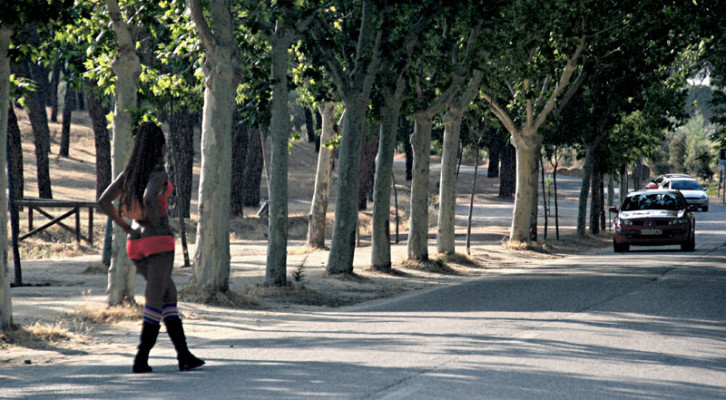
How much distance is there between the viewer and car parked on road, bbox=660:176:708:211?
53.1 meters

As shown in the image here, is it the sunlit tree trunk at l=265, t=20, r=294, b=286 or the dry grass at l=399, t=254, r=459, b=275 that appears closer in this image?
the sunlit tree trunk at l=265, t=20, r=294, b=286

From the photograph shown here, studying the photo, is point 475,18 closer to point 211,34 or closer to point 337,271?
point 337,271

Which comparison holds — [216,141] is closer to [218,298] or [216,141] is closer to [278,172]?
[278,172]

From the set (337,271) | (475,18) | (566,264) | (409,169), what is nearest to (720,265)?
(566,264)

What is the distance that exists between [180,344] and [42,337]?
270cm

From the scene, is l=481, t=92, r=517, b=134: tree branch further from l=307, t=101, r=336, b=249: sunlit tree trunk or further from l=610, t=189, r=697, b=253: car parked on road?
l=307, t=101, r=336, b=249: sunlit tree trunk

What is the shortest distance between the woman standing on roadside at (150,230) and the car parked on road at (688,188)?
162 feet

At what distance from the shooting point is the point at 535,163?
28016 mm

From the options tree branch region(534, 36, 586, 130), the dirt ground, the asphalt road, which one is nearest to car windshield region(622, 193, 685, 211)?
the dirt ground

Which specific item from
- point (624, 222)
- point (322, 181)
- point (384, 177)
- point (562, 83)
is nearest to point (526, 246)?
point (624, 222)

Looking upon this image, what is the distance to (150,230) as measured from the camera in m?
7.20

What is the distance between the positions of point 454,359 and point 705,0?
46.5ft

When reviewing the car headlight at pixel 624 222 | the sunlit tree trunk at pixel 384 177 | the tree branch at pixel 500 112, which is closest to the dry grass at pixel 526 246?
the car headlight at pixel 624 222

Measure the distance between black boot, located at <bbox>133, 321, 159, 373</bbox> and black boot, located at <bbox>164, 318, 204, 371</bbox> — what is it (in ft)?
0.36
